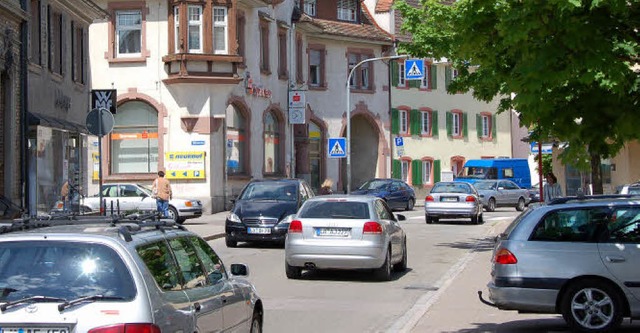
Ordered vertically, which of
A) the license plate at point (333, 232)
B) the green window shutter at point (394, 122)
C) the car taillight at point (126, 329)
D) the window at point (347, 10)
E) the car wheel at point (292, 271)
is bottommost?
the car wheel at point (292, 271)

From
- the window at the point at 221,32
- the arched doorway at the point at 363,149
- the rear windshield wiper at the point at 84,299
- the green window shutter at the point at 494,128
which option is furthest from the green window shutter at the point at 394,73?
the rear windshield wiper at the point at 84,299

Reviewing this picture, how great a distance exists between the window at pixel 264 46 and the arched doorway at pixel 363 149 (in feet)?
40.1

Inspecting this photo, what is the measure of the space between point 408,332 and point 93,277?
555 centimetres

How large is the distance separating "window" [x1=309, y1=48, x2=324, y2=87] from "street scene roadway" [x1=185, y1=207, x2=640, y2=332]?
1054 inches

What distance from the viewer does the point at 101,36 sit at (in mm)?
37469

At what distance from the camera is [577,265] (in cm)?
1003

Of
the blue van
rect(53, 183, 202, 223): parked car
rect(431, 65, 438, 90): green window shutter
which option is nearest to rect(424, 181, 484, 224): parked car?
rect(53, 183, 202, 223): parked car

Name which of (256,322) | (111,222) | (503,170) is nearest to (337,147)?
(503,170)

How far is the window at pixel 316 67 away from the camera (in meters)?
49.1

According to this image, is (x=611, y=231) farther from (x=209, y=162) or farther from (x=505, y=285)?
(x=209, y=162)

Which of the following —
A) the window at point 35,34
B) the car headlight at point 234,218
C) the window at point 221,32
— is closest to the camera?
the car headlight at point 234,218

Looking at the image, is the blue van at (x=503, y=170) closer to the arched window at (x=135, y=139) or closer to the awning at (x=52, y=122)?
the arched window at (x=135, y=139)

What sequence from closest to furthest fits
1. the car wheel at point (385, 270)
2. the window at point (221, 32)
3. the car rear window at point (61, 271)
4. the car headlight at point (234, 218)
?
the car rear window at point (61, 271), the car wheel at point (385, 270), the car headlight at point (234, 218), the window at point (221, 32)

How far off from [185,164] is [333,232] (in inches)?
840
